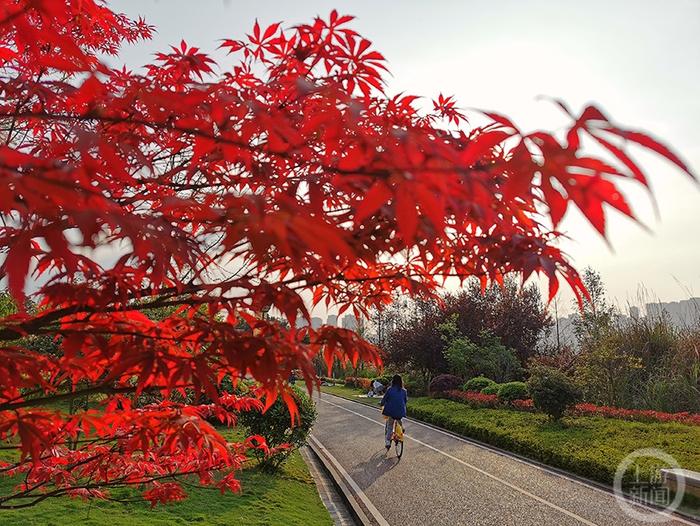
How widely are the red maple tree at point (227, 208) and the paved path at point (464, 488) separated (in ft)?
15.8

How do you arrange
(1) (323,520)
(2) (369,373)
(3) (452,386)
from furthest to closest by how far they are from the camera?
(2) (369,373), (3) (452,386), (1) (323,520)

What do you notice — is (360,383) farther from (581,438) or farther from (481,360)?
(581,438)

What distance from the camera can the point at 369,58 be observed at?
233cm

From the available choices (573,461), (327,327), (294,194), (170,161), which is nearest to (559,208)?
(294,194)

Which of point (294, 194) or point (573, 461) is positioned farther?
point (573, 461)

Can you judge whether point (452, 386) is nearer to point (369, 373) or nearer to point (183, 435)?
point (369, 373)

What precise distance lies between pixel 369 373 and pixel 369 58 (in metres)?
36.7

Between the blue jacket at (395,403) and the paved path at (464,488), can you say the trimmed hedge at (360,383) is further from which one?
the blue jacket at (395,403)

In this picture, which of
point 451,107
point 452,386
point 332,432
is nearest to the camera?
point 451,107

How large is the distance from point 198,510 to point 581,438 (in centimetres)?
779

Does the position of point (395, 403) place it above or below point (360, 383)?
above

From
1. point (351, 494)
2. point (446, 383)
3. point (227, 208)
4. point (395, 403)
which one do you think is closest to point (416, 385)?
point (446, 383)

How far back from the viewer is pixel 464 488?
300 inches

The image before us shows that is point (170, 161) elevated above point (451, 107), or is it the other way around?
point (451, 107)
